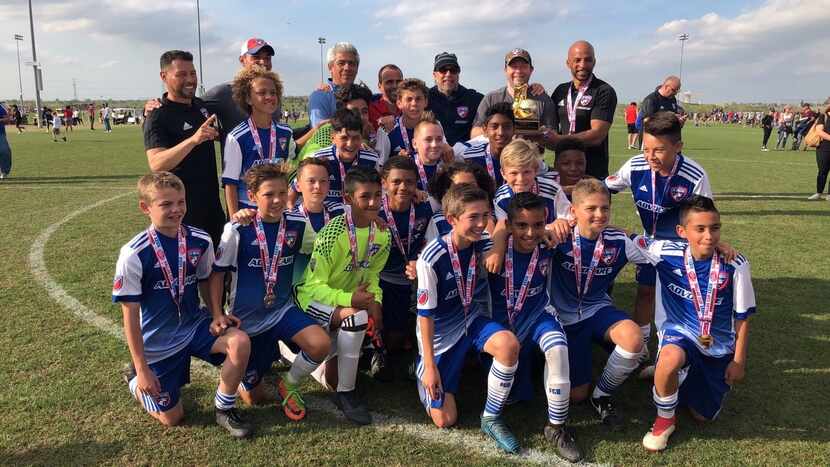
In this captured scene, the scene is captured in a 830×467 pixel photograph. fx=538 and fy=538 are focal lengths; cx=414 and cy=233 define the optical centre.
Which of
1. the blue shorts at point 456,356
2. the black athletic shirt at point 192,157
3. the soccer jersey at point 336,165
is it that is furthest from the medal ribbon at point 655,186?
the black athletic shirt at point 192,157

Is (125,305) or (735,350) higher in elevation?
(125,305)

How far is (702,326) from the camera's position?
3238 mm

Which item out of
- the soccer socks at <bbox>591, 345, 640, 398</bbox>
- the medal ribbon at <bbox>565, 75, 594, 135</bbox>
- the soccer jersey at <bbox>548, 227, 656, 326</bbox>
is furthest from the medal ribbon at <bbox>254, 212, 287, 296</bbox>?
the medal ribbon at <bbox>565, 75, 594, 135</bbox>

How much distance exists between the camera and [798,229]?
27.3ft

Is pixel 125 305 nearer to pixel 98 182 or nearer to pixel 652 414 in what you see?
pixel 652 414

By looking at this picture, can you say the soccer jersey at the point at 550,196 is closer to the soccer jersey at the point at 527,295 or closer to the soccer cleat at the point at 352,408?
the soccer jersey at the point at 527,295

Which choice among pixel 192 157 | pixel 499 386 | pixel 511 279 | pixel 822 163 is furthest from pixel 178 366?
pixel 822 163

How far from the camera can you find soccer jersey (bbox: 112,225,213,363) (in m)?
3.06

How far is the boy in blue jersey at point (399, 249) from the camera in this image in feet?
12.4

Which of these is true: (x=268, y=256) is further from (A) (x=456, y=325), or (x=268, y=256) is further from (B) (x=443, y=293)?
(A) (x=456, y=325)

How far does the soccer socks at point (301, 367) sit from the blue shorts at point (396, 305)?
36.6 inches

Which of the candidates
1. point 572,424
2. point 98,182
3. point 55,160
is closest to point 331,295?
point 572,424

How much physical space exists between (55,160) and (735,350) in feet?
62.9

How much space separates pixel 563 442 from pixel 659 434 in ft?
1.89
